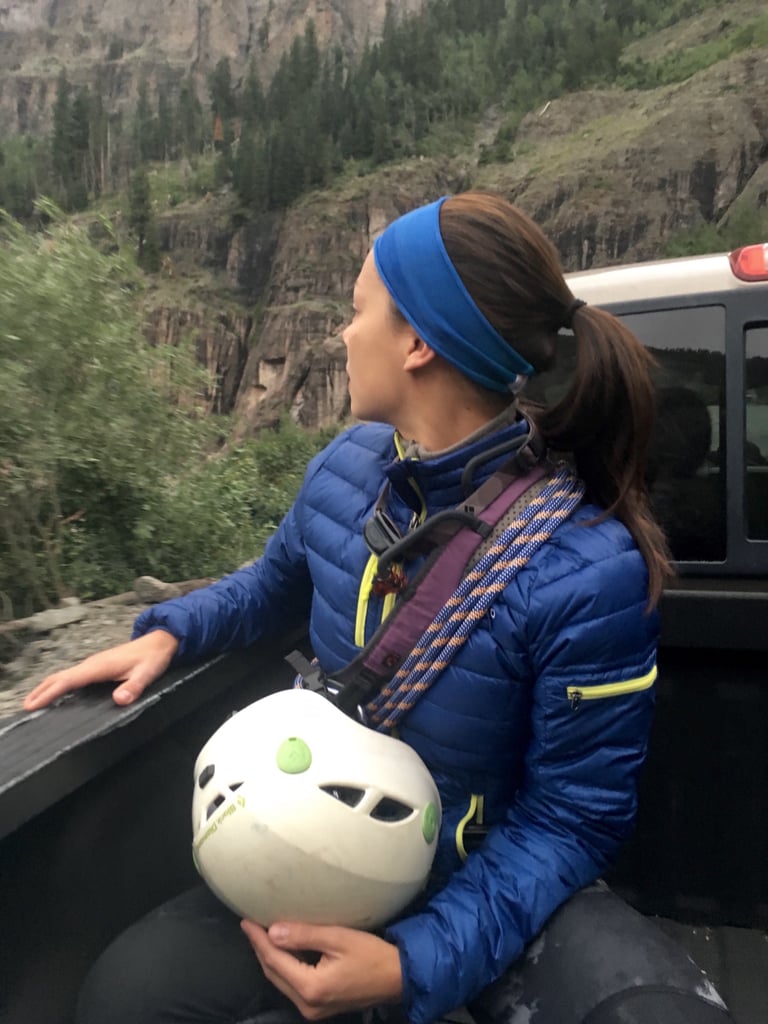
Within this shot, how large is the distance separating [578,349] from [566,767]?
0.69m

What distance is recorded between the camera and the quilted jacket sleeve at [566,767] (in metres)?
1.30

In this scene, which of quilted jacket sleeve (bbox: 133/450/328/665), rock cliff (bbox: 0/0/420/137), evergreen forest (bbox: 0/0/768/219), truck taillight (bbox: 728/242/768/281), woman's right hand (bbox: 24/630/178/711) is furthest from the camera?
rock cliff (bbox: 0/0/420/137)

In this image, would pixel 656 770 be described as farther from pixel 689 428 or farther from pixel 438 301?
pixel 438 301

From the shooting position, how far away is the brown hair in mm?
1406

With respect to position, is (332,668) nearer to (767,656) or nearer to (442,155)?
(767,656)

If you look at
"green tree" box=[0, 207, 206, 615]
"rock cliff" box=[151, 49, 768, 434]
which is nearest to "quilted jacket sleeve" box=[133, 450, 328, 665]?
"green tree" box=[0, 207, 206, 615]

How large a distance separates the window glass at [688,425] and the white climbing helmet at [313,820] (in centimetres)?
139

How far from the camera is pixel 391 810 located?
4.42 ft

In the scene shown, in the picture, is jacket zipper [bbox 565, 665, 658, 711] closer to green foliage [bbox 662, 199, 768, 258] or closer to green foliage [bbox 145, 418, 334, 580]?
green foliage [bbox 145, 418, 334, 580]


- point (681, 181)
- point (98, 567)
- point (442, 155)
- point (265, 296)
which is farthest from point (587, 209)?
point (98, 567)

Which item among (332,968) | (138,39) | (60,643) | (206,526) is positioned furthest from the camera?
(138,39)

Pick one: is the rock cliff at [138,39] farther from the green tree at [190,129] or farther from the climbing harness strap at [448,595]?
the climbing harness strap at [448,595]

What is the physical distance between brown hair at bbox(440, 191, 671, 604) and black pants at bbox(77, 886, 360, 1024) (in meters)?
0.86

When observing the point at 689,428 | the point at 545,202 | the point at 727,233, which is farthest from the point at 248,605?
the point at 545,202
